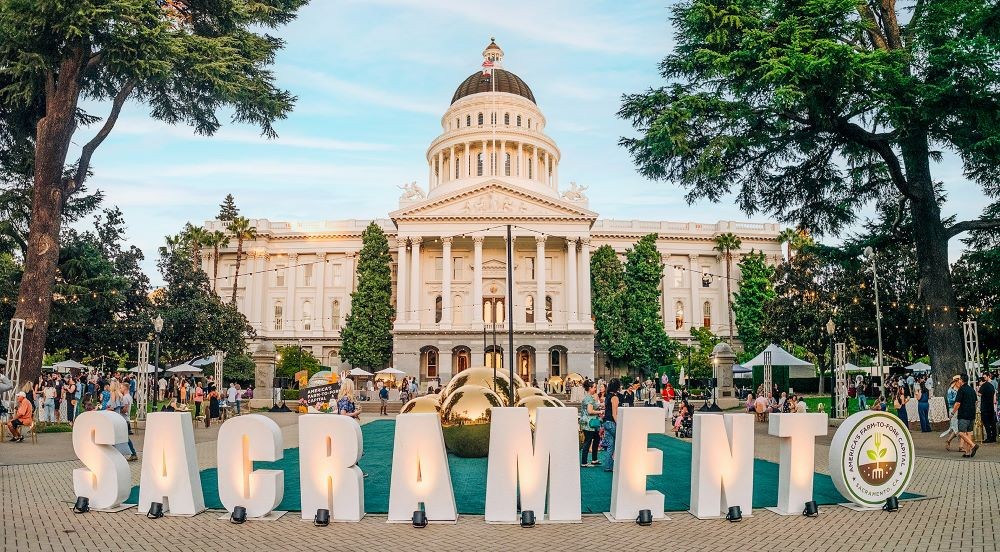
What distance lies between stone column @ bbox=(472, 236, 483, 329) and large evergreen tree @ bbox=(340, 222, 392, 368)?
24.3ft

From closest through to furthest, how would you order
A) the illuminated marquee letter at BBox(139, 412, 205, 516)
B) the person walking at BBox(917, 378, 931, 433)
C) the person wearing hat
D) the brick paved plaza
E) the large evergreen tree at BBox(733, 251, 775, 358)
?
1. the brick paved plaza
2. the illuminated marquee letter at BBox(139, 412, 205, 516)
3. the person wearing hat
4. the person walking at BBox(917, 378, 931, 433)
5. the large evergreen tree at BBox(733, 251, 775, 358)

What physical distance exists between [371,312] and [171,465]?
5104 centimetres

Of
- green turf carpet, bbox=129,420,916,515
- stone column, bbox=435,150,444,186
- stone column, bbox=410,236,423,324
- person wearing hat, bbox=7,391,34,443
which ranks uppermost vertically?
stone column, bbox=435,150,444,186

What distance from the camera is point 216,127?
26969mm

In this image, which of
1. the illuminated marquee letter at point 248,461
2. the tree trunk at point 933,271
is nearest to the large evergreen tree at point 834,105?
the tree trunk at point 933,271

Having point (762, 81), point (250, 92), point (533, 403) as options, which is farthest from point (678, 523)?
point (250, 92)

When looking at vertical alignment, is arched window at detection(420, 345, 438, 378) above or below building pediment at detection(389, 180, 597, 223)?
below

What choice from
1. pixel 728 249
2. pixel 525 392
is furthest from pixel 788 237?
pixel 525 392

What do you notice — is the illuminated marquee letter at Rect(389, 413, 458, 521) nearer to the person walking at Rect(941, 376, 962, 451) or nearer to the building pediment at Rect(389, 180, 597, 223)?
the person walking at Rect(941, 376, 962, 451)

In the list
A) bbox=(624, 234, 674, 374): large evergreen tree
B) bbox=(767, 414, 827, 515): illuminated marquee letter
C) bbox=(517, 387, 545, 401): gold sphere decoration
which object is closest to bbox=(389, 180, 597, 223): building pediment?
bbox=(624, 234, 674, 374): large evergreen tree

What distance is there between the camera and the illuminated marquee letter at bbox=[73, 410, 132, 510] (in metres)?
9.37

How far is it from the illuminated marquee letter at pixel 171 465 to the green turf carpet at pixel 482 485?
2.49 ft

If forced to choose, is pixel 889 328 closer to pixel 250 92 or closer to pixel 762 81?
pixel 762 81

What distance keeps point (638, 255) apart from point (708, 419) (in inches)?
2070
